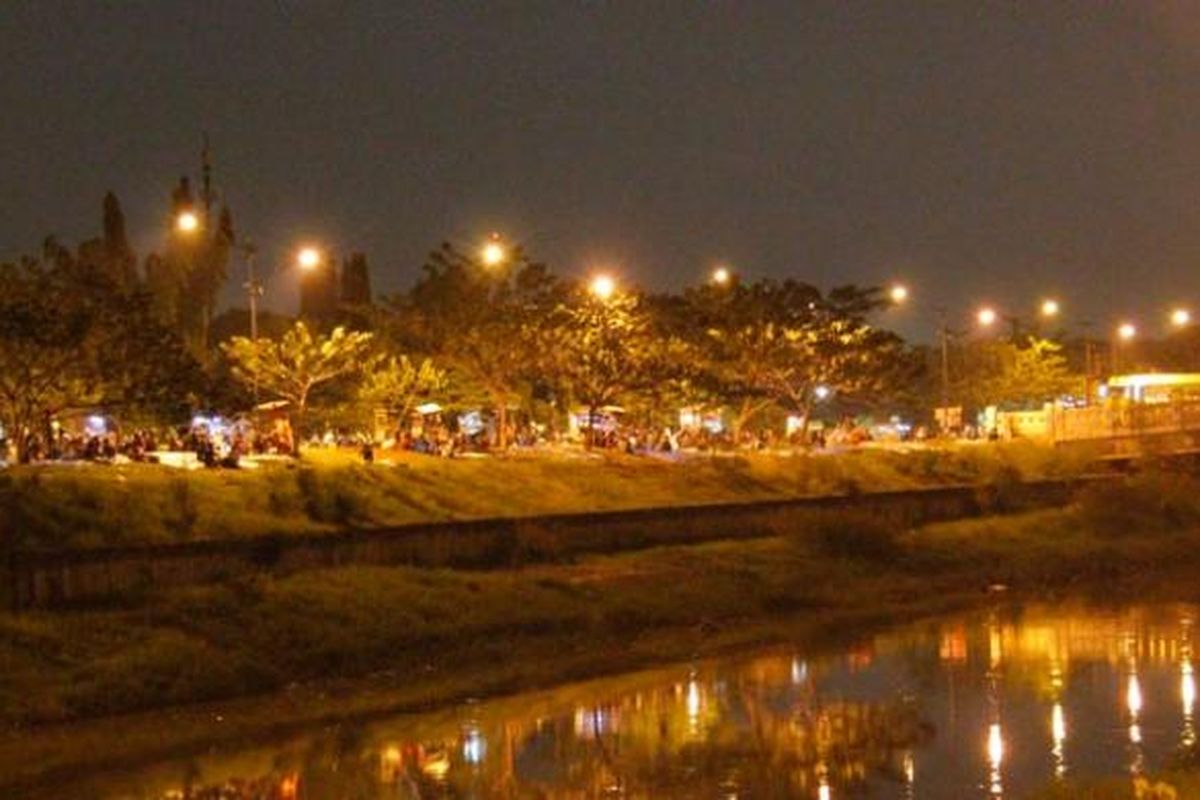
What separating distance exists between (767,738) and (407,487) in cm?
2655

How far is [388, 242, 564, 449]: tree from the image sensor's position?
70062 millimetres

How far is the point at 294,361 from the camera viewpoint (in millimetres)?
62406

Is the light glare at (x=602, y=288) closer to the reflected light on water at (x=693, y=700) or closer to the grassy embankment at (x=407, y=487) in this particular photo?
the grassy embankment at (x=407, y=487)

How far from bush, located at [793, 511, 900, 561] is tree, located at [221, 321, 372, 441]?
60.5ft

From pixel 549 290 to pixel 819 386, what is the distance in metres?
19.6

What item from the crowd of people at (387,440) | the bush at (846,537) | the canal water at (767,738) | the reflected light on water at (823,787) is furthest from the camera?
the crowd of people at (387,440)

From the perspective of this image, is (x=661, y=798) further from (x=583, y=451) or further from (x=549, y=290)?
(x=549, y=290)

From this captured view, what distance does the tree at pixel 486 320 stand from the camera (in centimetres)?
7006

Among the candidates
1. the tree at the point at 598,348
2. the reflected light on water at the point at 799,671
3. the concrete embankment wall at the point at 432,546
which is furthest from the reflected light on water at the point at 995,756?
the tree at the point at 598,348

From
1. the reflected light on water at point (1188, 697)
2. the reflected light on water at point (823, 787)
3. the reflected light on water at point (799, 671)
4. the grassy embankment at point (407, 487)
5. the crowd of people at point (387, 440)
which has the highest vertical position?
the crowd of people at point (387, 440)

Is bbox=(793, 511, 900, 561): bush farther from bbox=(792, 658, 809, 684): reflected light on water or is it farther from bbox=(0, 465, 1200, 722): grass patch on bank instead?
bbox=(792, 658, 809, 684): reflected light on water

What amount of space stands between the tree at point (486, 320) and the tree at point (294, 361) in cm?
664

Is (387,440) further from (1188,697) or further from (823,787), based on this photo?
(823,787)

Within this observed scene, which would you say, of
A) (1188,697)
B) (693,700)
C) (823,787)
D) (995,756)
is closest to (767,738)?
(995,756)
